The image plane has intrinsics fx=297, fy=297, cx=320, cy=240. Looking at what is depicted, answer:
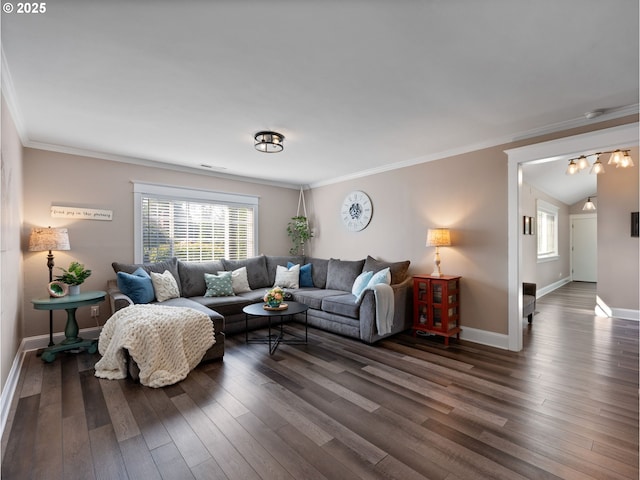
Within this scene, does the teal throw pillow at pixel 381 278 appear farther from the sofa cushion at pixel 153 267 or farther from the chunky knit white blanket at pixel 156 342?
the sofa cushion at pixel 153 267

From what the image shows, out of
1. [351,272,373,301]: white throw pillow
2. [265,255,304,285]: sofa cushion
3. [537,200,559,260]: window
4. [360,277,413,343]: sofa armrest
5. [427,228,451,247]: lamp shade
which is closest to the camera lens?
[360,277,413,343]: sofa armrest

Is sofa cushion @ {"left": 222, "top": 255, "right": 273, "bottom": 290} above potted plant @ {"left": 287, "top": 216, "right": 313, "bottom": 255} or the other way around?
the other way around

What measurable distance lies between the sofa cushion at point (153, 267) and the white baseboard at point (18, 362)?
88cm

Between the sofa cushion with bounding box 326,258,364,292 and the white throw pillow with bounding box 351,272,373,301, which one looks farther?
the sofa cushion with bounding box 326,258,364,292

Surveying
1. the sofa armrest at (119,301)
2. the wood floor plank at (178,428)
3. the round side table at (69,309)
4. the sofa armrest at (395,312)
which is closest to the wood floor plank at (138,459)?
the wood floor plank at (178,428)

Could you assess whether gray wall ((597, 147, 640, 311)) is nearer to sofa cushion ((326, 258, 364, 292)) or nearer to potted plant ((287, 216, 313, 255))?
sofa cushion ((326, 258, 364, 292))

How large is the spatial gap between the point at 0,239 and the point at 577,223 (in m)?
12.2

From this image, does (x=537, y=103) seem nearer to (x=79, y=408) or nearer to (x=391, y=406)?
(x=391, y=406)

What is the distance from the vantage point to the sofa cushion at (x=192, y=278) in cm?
438

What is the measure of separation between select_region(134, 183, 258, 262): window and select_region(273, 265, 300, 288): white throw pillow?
0.84 m

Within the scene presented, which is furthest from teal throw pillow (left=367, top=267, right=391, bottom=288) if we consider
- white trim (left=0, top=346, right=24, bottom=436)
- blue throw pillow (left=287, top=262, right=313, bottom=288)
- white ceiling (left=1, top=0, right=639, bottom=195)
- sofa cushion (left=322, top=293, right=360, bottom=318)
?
white trim (left=0, top=346, right=24, bottom=436)

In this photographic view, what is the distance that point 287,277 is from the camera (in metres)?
5.18

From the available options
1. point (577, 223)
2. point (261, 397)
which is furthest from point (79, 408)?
point (577, 223)

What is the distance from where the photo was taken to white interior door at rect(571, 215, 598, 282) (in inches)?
343
